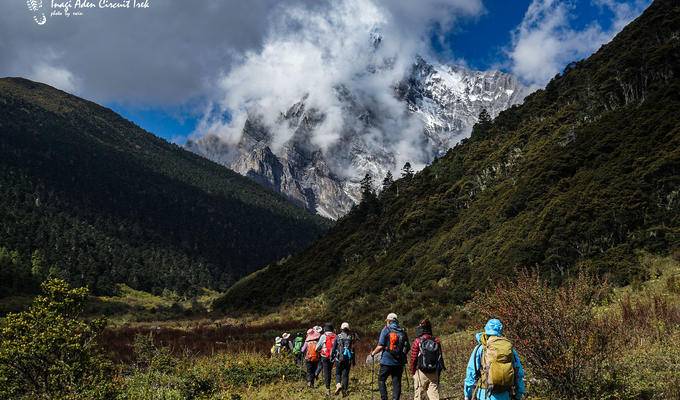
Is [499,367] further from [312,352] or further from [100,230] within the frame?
[100,230]

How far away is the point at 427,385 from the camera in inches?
313

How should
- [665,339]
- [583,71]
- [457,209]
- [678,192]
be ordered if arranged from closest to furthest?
[665,339]
[678,192]
[457,209]
[583,71]

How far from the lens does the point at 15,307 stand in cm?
5156

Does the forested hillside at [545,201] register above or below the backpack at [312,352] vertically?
above

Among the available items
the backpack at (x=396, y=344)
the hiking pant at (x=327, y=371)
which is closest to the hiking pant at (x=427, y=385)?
the backpack at (x=396, y=344)

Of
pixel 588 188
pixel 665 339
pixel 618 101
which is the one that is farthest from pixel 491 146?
pixel 665 339

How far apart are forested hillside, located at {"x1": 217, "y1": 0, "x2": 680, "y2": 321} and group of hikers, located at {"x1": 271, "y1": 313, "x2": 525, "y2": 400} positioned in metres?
2.82

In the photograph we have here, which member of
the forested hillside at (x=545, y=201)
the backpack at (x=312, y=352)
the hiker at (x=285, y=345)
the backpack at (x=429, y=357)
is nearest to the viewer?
the backpack at (x=429, y=357)

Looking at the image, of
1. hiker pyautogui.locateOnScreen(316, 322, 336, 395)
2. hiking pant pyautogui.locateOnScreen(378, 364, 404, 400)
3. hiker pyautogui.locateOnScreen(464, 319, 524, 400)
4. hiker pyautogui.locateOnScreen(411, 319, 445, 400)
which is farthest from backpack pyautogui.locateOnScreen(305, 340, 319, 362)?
hiker pyautogui.locateOnScreen(464, 319, 524, 400)

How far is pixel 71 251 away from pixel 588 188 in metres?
122

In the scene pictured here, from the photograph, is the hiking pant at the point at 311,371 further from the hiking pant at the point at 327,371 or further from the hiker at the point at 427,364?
Answer: the hiker at the point at 427,364

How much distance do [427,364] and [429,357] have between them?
0.12 meters

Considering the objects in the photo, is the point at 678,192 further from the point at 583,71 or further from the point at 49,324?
the point at 583,71

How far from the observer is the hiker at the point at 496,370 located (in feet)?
16.8
